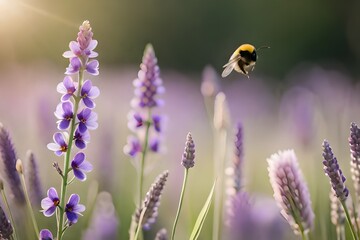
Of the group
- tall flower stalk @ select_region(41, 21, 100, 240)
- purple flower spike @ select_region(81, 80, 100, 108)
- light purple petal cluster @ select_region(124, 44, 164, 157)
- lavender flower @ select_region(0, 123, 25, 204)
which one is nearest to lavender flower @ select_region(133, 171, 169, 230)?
tall flower stalk @ select_region(41, 21, 100, 240)

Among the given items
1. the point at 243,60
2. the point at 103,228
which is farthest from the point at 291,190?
the point at 243,60

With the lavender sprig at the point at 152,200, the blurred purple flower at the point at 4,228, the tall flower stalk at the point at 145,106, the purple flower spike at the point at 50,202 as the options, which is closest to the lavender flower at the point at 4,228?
the blurred purple flower at the point at 4,228

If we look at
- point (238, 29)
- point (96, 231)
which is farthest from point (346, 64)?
point (96, 231)

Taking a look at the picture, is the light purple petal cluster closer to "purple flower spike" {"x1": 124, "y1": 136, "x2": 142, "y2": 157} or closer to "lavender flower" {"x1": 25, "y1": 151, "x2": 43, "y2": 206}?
"purple flower spike" {"x1": 124, "y1": 136, "x2": 142, "y2": 157}

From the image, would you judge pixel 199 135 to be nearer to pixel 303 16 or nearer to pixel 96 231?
pixel 96 231

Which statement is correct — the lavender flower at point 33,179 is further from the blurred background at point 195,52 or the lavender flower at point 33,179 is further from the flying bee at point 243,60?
the blurred background at point 195,52

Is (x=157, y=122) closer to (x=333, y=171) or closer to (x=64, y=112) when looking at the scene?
(x=64, y=112)

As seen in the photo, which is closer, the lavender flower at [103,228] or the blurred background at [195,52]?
the lavender flower at [103,228]
